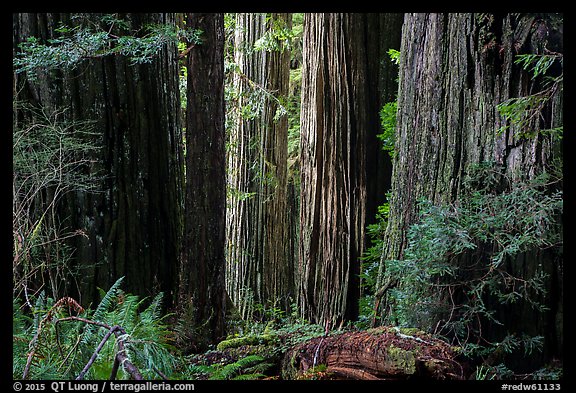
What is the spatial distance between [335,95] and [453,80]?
10.8ft

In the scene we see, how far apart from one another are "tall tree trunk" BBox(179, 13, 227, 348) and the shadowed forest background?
20 millimetres

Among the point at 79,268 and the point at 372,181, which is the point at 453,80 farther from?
the point at 79,268

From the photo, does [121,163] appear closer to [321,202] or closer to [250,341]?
[250,341]

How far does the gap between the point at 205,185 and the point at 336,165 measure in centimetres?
228

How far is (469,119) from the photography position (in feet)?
13.2

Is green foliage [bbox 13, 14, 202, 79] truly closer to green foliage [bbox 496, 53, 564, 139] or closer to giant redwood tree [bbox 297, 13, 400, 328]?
giant redwood tree [bbox 297, 13, 400, 328]

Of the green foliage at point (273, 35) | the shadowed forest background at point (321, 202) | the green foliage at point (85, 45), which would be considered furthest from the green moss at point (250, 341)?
the green foliage at point (273, 35)

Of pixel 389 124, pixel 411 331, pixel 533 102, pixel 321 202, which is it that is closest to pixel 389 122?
pixel 389 124

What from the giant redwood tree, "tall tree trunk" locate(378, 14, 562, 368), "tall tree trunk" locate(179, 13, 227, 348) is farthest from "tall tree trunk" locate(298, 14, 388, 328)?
"tall tree trunk" locate(378, 14, 562, 368)

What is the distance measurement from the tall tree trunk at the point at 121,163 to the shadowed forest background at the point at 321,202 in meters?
0.01

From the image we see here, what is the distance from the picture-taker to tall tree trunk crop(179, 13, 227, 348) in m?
5.36

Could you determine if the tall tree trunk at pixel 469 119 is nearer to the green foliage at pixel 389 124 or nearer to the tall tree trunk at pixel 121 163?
the green foliage at pixel 389 124

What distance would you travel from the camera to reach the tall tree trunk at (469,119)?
365cm

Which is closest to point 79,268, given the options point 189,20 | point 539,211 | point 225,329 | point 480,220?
point 225,329
